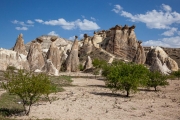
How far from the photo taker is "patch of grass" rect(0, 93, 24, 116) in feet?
29.9

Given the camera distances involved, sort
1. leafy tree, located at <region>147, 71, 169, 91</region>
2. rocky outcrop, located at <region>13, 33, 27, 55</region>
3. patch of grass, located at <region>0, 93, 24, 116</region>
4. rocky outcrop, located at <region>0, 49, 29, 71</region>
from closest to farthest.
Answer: patch of grass, located at <region>0, 93, 24, 116</region>, leafy tree, located at <region>147, 71, 169, 91</region>, rocky outcrop, located at <region>0, 49, 29, 71</region>, rocky outcrop, located at <region>13, 33, 27, 55</region>

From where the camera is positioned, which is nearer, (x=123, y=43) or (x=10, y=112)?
(x=10, y=112)

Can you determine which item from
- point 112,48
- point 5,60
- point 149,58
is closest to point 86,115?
point 5,60

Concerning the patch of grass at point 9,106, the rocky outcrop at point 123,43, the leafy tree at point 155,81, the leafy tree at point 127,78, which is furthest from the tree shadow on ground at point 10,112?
the rocky outcrop at point 123,43

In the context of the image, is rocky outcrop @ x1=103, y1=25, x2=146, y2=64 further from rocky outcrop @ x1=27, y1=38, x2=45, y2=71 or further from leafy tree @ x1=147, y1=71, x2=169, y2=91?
leafy tree @ x1=147, y1=71, x2=169, y2=91

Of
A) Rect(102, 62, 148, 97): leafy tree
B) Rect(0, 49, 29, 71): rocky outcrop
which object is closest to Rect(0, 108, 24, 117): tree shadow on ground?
Rect(102, 62, 148, 97): leafy tree

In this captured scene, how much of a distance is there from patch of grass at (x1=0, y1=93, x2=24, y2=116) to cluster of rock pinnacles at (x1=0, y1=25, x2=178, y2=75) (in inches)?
571

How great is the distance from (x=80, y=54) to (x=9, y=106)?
133ft

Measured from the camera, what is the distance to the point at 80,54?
5103cm

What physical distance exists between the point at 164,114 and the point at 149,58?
37050 millimetres

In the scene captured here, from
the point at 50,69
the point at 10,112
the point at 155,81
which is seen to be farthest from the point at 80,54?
the point at 10,112

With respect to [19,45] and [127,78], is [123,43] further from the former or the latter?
[127,78]

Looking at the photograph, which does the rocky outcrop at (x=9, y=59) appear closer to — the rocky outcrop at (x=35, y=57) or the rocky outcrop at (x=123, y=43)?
the rocky outcrop at (x=35, y=57)

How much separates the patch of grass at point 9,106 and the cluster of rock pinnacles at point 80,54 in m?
14.5
